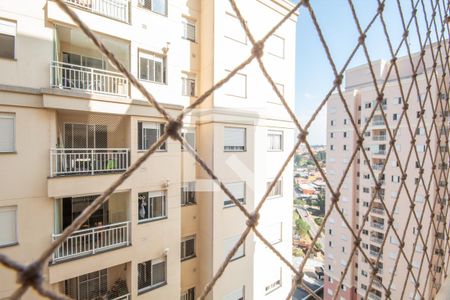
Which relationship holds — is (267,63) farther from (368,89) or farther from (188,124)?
(368,89)

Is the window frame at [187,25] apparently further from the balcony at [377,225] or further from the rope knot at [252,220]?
the balcony at [377,225]

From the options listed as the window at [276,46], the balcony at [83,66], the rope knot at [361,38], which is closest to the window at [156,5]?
the balcony at [83,66]

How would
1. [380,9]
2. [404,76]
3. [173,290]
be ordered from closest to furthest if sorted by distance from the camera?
[380,9]
[173,290]
[404,76]

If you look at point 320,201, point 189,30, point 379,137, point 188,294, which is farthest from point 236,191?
point 320,201

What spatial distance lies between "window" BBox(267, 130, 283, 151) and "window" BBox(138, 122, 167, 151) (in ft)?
7.34

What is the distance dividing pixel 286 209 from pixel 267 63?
3.11 metres

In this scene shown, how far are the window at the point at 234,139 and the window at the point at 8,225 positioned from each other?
2.82 m

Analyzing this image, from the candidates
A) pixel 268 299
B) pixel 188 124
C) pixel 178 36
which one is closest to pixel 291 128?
pixel 188 124

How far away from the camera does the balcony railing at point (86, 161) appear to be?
262 centimetres

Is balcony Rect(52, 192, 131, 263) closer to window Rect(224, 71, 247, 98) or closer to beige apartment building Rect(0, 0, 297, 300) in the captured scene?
beige apartment building Rect(0, 0, 297, 300)

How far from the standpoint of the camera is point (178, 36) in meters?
3.55

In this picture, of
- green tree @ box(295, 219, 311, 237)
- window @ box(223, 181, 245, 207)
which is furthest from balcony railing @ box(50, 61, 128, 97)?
green tree @ box(295, 219, 311, 237)

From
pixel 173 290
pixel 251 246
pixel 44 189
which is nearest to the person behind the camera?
pixel 44 189

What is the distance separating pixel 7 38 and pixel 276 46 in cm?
420
